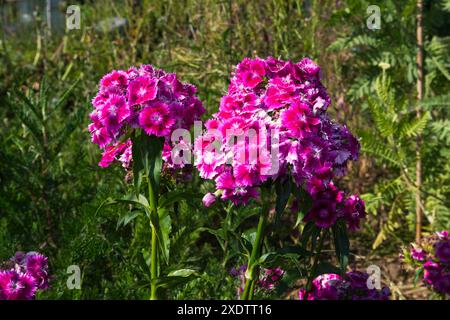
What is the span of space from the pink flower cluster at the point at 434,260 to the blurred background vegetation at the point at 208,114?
0.40m

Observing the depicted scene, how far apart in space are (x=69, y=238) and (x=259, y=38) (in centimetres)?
167

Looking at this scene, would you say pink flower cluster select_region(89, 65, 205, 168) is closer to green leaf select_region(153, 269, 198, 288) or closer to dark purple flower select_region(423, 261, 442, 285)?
green leaf select_region(153, 269, 198, 288)

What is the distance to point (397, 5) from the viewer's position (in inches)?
153

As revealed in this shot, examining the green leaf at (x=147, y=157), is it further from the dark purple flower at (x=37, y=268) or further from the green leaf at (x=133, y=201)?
the dark purple flower at (x=37, y=268)

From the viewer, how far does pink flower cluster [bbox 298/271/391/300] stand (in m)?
2.40

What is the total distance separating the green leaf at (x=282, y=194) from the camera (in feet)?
6.36

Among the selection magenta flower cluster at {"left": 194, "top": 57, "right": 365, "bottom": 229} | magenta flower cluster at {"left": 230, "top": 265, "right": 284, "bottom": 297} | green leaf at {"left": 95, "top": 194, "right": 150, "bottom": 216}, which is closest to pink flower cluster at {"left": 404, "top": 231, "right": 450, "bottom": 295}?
magenta flower cluster at {"left": 230, "top": 265, "right": 284, "bottom": 297}

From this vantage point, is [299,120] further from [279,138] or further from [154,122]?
[154,122]

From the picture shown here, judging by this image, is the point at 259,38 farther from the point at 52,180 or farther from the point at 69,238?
the point at 69,238

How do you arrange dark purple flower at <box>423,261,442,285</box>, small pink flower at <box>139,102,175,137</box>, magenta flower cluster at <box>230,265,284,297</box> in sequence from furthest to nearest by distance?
dark purple flower at <box>423,261,442,285</box> < magenta flower cluster at <box>230,265,284,297</box> < small pink flower at <box>139,102,175,137</box>

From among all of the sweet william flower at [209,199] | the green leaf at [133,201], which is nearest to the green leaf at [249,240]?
the sweet william flower at [209,199]

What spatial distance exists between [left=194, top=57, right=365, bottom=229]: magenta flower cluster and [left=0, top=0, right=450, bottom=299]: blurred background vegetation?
60 cm
